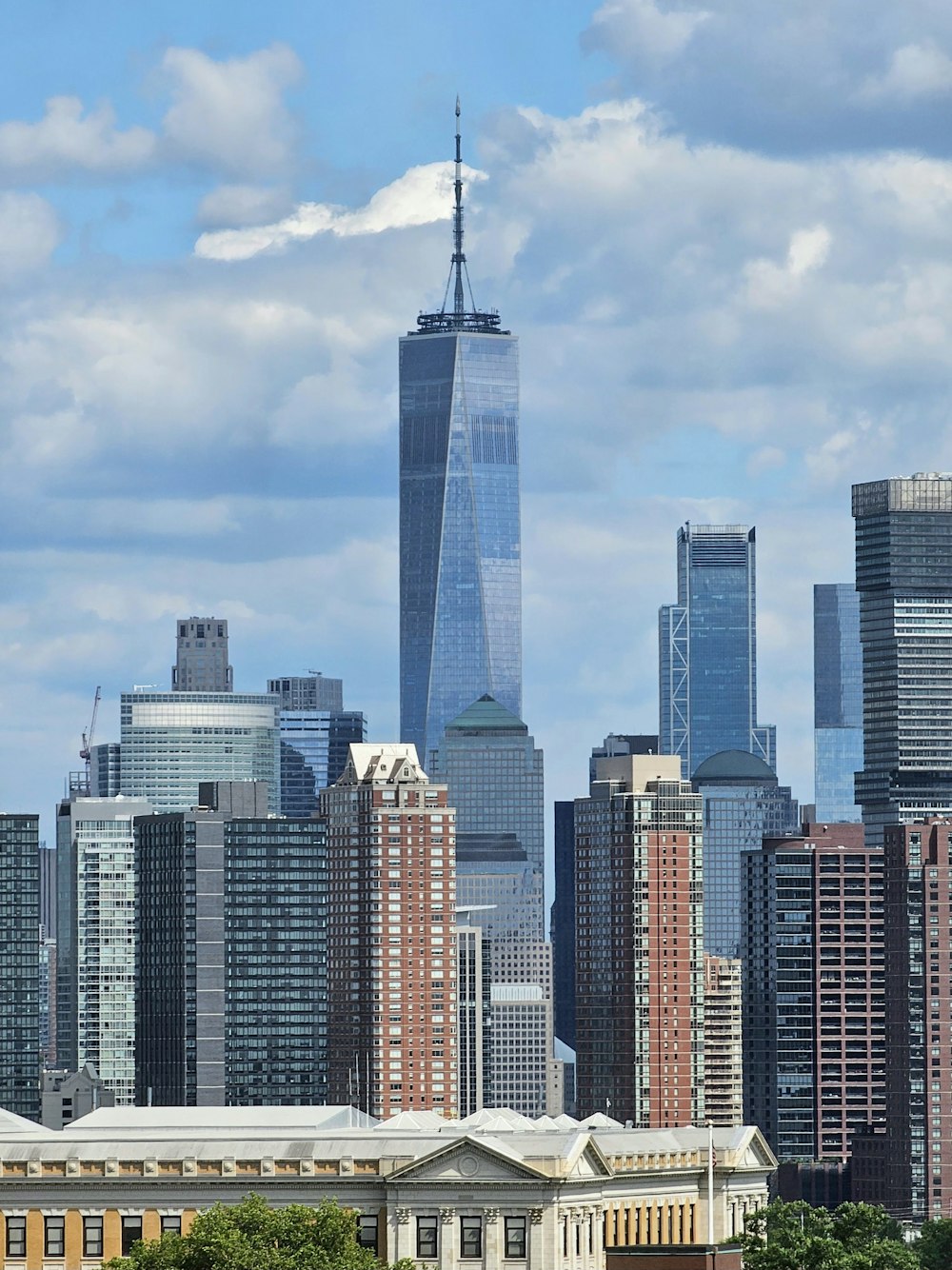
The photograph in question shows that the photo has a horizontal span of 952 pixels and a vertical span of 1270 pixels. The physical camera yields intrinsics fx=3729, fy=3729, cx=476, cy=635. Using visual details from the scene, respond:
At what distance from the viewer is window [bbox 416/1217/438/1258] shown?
198 meters

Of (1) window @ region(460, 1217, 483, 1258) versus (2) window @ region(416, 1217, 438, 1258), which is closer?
(2) window @ region(416, 1217, 438, 1258)

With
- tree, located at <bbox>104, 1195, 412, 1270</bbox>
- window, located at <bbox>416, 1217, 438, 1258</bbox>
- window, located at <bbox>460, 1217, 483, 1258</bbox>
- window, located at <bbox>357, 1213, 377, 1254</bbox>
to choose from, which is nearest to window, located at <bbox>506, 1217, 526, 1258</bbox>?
window, located at <bbox>460, 1217, 483, 1258</bbox>

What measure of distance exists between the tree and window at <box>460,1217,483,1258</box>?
1043 centimetres

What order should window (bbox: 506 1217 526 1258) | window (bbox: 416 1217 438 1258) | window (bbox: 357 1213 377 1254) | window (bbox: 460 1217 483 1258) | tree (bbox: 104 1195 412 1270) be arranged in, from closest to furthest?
tree (bbox: 104 1195 412 1270) < window (bbox: 506 1217 526 1258) < window (bbox: 416 1217 438 1258) < window (bbox: 357 1213 377 1254) < window (bbox: 460 1217 483 1258)

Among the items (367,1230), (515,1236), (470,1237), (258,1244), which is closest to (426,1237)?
(470,1237)

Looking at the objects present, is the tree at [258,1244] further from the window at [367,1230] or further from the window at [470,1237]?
the window at [470,1237]

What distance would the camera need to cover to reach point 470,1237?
199 meters

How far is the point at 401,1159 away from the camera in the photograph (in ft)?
655

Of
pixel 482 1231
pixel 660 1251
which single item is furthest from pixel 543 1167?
pixel 660 1251

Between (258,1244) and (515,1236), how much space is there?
1973 cm

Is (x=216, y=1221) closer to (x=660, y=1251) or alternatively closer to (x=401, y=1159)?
(x=401, y=1159)

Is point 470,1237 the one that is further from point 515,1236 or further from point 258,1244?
point 258,1244

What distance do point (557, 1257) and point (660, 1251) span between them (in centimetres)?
4263

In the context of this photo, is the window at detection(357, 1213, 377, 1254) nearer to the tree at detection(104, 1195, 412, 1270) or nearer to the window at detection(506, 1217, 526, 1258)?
the window at detection(506, 1217, 526, 1258)
